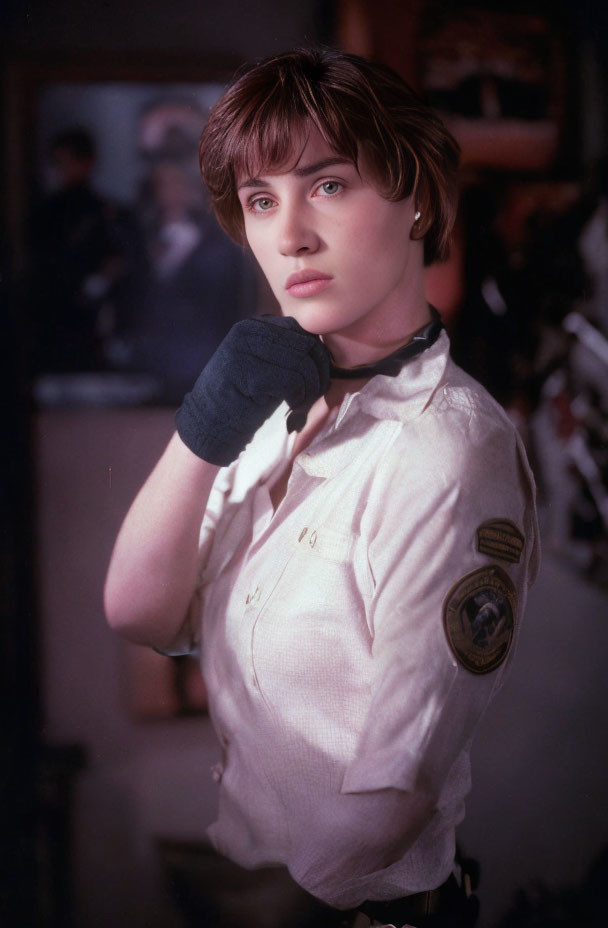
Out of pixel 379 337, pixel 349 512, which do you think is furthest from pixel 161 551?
pixel 379 337

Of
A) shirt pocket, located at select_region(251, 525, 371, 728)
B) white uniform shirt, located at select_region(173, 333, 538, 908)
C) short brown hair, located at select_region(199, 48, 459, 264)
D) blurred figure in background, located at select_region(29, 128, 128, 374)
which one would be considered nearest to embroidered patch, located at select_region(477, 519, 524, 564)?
white uniform shirt, located at select_region(173, 333, 538, 908)

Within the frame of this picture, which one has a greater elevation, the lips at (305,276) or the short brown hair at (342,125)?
the short brown hair at (342,125)

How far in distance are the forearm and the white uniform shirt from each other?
0.05m

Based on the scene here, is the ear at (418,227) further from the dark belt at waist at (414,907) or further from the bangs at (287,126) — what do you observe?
the dark belt at waist at (414,907)

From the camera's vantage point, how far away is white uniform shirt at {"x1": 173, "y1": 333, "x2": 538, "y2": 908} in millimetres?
862

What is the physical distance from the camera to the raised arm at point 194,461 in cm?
90

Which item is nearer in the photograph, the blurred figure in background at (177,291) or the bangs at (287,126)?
the bangs at (287,126)

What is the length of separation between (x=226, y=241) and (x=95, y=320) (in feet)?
0.66

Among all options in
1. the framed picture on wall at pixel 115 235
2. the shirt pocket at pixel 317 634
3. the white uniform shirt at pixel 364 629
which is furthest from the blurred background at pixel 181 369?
the shirt pocket at pixel 317 634

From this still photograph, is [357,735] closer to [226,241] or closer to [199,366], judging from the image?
[199,366]

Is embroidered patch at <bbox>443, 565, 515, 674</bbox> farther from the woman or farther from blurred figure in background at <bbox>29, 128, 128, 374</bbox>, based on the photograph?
blurred figure in background at <bbox>29, 128, 128, 374</bbox>

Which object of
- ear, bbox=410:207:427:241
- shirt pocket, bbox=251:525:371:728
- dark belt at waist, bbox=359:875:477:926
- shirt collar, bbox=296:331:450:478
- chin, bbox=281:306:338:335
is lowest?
dark belt at waist, bbox=359:875:477:926

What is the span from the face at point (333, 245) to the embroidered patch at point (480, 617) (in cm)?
29

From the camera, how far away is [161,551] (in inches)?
39.8
